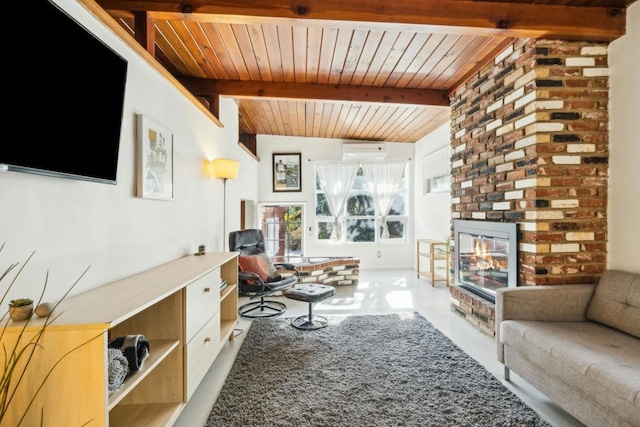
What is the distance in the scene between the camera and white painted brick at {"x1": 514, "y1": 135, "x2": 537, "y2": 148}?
2354 mm

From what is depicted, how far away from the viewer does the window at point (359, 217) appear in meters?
6.38

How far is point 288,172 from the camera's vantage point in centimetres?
629

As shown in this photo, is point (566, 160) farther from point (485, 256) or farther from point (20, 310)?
point (20, 310)

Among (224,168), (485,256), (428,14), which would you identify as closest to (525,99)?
(428,14)

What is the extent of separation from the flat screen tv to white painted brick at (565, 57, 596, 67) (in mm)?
3051

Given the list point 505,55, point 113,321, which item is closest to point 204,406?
point 113,321

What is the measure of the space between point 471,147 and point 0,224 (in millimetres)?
3484

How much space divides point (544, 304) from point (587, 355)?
1.93 feet

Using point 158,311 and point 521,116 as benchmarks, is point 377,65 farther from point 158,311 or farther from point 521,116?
point 158,311

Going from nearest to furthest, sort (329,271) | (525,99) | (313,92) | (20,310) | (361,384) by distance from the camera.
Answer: (20,310) < (361,384) < (525,99) < (313,92) < (329,271)

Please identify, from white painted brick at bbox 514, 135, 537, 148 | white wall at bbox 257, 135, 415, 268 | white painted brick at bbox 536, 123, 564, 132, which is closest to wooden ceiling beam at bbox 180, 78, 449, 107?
white painted brick at bbox 514, 135, 537, 148

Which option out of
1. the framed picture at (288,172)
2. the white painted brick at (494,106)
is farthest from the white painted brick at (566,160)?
the framed picture at (288,172)

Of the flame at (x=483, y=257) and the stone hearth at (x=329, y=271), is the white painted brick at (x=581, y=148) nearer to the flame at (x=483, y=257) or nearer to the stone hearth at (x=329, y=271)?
the flame at (x=483, y=257)

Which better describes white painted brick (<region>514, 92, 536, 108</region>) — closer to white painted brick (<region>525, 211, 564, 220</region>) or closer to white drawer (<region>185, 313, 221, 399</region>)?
white painted brick (<region>525, 211, 564, 220</region>)
